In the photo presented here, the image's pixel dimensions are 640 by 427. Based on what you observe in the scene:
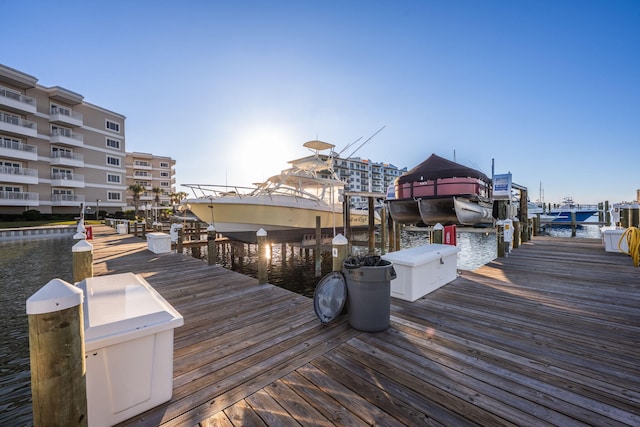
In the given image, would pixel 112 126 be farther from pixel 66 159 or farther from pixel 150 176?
pixel 150 176

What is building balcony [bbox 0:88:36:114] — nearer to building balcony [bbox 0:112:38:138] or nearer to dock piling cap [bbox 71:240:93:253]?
building balcony [bbox 0:112:38:138]

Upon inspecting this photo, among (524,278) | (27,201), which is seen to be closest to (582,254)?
(524,278)

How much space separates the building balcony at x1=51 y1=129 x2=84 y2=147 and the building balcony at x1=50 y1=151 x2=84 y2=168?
123 centimetres

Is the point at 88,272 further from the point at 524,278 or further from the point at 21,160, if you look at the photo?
the point at 21,160

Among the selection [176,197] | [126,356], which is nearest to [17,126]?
[176,197]

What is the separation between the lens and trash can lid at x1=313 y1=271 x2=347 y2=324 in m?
3.82

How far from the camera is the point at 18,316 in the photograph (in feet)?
18.4

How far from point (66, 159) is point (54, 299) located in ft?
136

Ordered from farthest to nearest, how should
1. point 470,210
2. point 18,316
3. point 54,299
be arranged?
point 470,210, point 18,316, point 54,299

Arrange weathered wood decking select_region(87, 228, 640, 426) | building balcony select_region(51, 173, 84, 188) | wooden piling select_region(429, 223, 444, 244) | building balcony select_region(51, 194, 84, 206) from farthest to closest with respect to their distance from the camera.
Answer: building balcony select_region(51, 173, 84, 188), building balcony select_region(51, 194, 84, 206), wooden piling select_region(429, 223, 444, 244), weathered wood decking select_region(87, 228, 640, 426)

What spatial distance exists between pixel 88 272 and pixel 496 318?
22.2 ft

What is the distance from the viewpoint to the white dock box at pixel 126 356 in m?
1.96

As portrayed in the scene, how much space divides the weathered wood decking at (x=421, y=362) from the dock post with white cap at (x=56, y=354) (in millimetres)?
768

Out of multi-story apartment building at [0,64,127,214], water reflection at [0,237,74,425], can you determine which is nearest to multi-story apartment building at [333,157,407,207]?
multi-story apartment building at [0,64,127,214]
